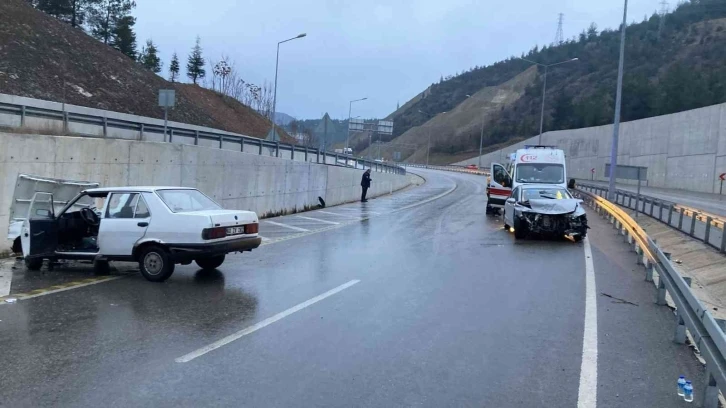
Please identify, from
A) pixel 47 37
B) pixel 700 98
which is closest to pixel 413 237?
pixel 47 37

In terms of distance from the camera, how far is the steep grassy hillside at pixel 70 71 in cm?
3891

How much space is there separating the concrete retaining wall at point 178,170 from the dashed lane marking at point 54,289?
352 centimetres

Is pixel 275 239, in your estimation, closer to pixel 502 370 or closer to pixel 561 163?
pixel 502 370

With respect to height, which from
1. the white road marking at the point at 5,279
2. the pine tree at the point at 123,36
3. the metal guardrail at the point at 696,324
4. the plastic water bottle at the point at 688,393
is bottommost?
the white road marking at the point at 5,279

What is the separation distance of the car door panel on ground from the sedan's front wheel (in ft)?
0.83

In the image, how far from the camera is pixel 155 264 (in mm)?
10195

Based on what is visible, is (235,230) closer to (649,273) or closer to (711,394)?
(649,273)

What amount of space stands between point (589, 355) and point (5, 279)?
9148 millimetres

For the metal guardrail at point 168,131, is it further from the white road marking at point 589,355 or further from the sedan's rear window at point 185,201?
the white road marking at point 589,355

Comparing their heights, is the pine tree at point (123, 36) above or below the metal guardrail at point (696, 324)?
above

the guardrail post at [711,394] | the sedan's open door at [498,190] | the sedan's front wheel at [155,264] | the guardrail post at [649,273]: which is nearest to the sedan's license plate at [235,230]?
the sedan's front wheel at [155,264]

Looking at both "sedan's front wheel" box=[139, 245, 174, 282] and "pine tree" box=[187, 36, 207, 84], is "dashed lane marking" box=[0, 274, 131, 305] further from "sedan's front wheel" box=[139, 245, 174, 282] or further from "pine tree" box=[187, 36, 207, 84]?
"pine tree" box=[187, 36, 207, 84]

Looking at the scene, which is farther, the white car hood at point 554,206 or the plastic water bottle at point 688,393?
the white car hood at point 554,206

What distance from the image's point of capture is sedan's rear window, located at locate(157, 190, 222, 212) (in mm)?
10484
